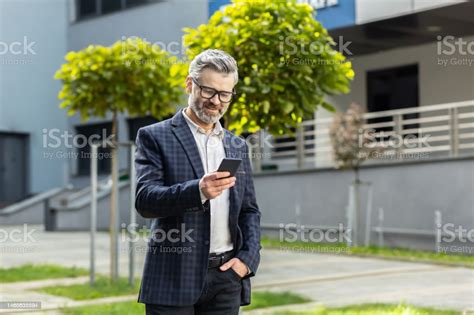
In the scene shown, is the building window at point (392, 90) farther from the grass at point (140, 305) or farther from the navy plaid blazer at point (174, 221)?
the navy plaid blazer at point (174, 221)

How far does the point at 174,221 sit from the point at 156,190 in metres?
0.20

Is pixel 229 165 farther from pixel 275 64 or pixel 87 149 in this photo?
pixel 87 149

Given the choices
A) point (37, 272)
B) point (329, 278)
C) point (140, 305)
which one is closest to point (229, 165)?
point (140, 305)

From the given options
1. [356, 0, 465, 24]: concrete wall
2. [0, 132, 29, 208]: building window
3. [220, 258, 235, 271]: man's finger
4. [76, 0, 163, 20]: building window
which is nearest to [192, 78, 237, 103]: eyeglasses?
[220, 258, 235, 271]: man's finger

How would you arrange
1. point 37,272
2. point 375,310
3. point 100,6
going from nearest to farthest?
point 375,310
point 37,272
point 100,6

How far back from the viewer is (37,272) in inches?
490

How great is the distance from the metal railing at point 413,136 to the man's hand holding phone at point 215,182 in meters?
12.4

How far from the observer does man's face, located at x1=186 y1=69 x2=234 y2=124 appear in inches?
130

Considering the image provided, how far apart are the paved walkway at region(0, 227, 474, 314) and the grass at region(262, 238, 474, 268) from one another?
14.3 inches

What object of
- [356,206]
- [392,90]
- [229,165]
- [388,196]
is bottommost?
[356,206]

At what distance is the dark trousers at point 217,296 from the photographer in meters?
3.35

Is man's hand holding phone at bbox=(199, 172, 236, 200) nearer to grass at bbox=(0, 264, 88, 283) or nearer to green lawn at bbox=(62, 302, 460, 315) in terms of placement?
green lawn at bbox=(62, 302, 460, 315)

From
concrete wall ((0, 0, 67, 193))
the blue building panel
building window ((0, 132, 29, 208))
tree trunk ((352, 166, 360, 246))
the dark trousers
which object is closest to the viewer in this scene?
the dark trousers

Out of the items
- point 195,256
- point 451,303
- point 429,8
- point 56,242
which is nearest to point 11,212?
point 56,242
